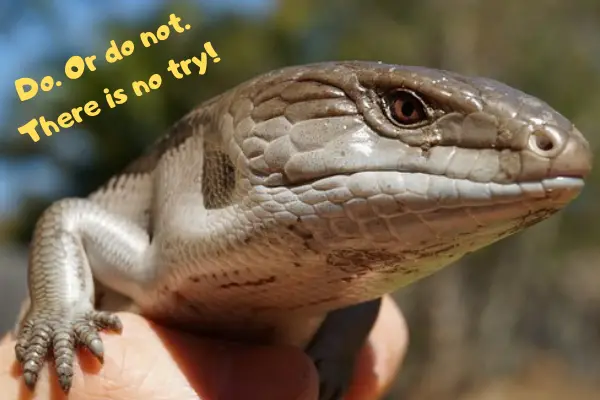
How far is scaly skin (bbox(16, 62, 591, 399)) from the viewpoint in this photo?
91cm

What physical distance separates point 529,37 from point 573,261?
7.79 feet

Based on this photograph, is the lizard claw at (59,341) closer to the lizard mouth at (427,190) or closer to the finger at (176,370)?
the finger at (176,370)

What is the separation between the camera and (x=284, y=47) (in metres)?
6.10

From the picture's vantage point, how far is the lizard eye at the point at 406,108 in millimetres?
982

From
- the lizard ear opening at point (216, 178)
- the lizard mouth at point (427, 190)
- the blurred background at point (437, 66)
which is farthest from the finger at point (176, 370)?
the blurred background at point (437, 66)

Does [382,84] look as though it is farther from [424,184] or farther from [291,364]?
[291,364]

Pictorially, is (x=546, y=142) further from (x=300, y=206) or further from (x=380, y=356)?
(x=380, y=356)

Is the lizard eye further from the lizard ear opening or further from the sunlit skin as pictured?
the sunlit skin

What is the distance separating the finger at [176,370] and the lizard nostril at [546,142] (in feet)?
2.36

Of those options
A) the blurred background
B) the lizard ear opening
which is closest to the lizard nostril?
the lizard ear opening

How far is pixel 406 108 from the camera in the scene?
100cm

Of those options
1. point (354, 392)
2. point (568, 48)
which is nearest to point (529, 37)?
point (568, 48)

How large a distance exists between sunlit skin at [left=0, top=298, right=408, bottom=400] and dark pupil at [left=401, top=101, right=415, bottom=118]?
0.62 metres

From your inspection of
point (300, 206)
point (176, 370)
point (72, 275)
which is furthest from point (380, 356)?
point (300, 206)
